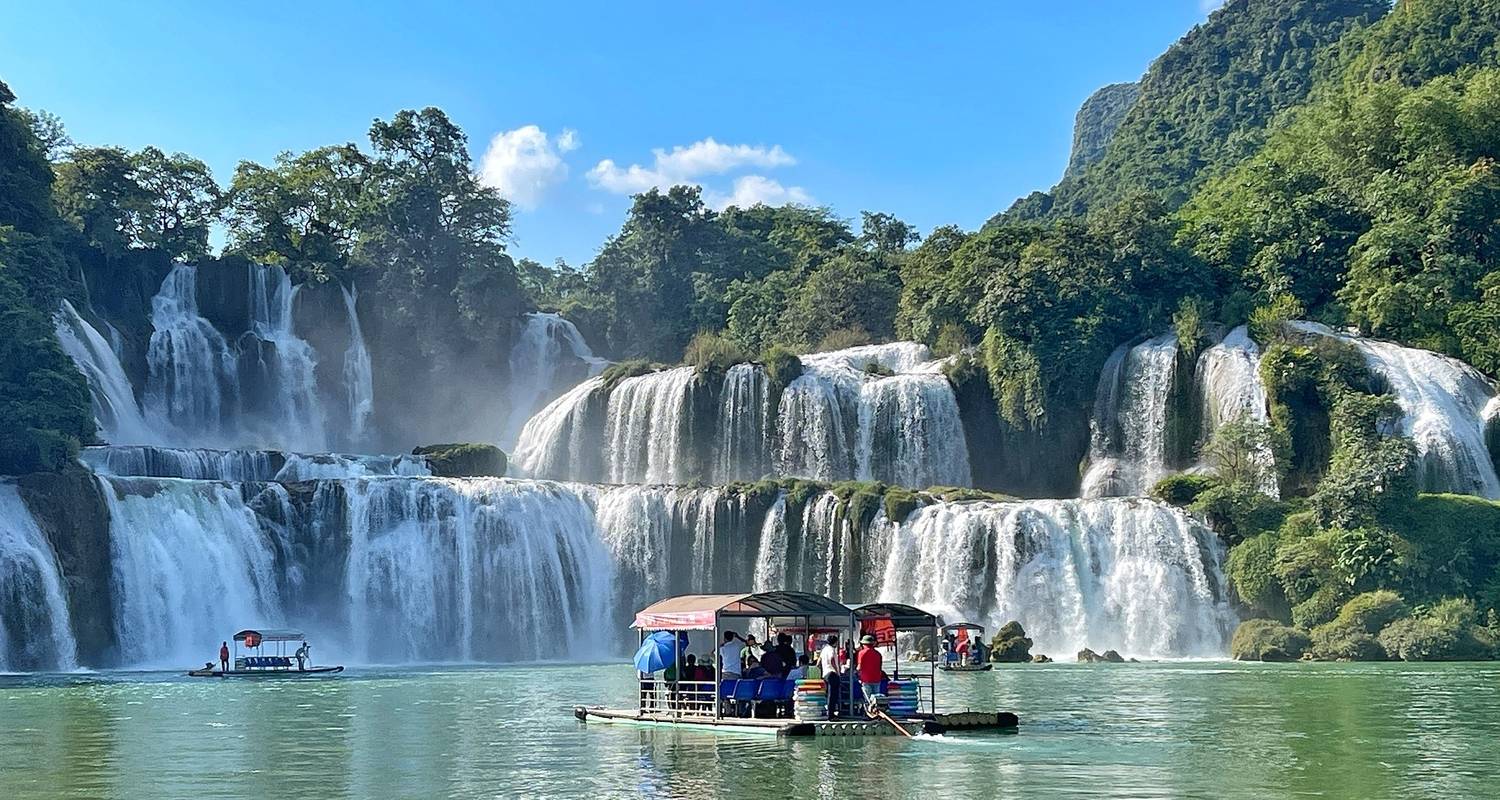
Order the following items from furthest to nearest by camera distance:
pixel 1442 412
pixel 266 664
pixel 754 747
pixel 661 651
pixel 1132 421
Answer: pixel 1132 421 → pixel 1442 412 → pixel 266 664 → pixel 661 651 → pixel 754 747

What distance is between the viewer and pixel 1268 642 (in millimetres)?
50125

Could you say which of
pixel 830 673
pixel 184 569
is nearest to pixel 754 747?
pixel 830 673

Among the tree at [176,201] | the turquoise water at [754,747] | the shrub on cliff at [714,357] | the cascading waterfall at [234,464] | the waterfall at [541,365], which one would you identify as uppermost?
the tree at [176,201]

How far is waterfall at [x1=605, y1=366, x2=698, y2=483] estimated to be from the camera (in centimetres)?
6694

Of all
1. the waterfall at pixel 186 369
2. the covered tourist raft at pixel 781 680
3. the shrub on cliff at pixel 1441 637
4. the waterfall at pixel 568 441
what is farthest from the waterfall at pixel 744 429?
the covered tourist raft at pixel 781 680

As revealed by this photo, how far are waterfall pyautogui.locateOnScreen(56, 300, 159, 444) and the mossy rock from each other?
39.6ft

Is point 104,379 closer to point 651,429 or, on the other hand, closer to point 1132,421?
point 651,429

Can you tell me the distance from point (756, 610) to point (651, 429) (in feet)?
136

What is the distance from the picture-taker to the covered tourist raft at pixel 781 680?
2622cm

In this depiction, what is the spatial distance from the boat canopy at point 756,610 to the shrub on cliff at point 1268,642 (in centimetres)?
2593

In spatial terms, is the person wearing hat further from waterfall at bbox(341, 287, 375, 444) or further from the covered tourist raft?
waterfall at bbox(341, 287, 375, 444)

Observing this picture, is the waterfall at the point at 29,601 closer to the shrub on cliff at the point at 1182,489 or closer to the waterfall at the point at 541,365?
the shrub on cliff at the point at 1182,489

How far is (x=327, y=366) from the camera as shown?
80750mm

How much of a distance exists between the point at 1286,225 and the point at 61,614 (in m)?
45.2
